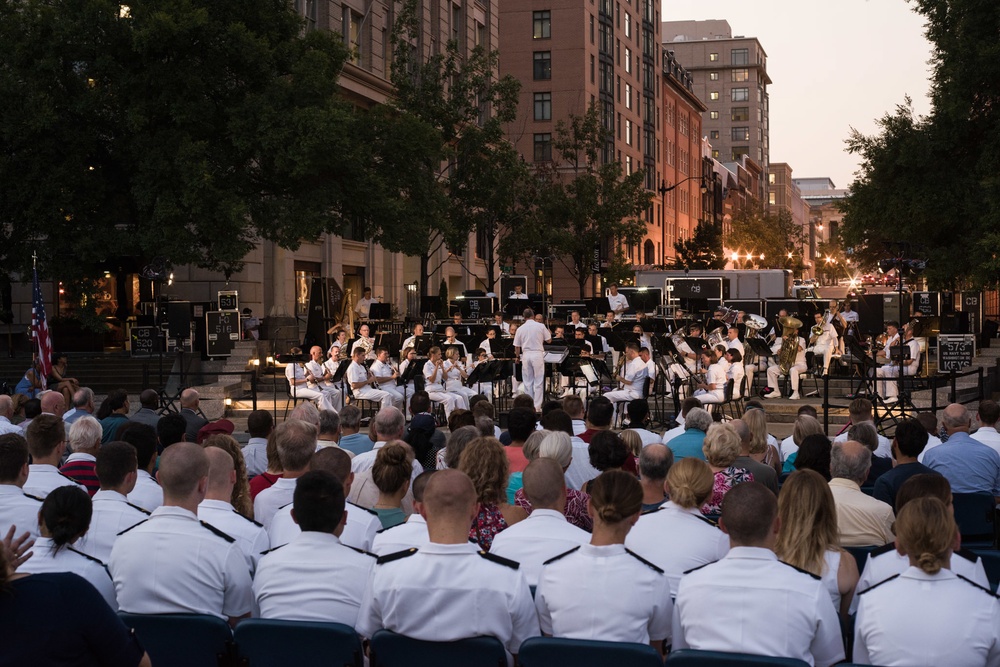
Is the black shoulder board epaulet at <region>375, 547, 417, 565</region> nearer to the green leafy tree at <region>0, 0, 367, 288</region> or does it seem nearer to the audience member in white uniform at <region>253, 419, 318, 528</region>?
the audience member in white uniform at <region>253, 419, 318, 528</region>

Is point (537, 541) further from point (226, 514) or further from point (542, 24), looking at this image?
point (542, 24)

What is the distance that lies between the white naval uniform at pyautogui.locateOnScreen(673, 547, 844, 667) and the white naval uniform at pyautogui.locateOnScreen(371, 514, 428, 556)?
1.70m

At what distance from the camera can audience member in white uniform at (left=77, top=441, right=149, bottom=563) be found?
6566 mm

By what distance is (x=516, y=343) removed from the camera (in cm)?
2402

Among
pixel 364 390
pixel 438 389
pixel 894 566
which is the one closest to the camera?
pixel 894 566

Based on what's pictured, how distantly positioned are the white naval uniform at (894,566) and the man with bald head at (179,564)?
10.3ft

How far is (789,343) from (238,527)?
20468mm

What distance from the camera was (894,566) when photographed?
18.3 ft

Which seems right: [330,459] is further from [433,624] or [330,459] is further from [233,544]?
[433,624]

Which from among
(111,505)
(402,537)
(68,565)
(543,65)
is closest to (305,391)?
(111,505)

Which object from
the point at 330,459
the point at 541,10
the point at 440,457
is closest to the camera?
the point at 330,459

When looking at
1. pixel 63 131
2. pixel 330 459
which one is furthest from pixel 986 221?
pixel 330 459

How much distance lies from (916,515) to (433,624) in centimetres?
220

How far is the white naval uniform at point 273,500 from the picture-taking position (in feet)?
25.8
